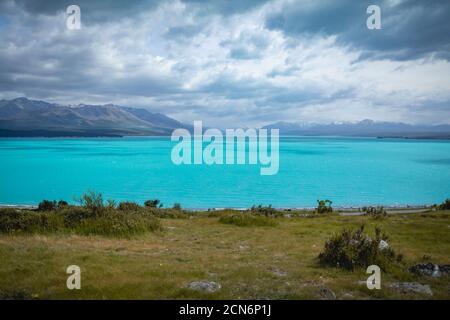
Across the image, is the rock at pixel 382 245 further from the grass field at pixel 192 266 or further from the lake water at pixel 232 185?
the lake water at pixel 232 185

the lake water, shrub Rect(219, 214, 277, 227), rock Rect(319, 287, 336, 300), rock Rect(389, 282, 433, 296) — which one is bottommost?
the lake water

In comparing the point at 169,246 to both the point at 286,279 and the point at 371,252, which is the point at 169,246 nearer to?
the point at 286,279

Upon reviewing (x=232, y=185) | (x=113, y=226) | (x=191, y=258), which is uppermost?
(x=113, y=226)

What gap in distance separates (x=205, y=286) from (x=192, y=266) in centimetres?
282

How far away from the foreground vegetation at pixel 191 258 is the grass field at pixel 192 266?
33 millimetres

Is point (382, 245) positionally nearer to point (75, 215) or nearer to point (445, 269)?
point (445, 269)

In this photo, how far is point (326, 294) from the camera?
1025 centimetres

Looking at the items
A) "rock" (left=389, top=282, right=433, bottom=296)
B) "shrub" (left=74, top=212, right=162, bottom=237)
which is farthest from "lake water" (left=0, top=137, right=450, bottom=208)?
"rock" (left=389, top=282, right=433, bottom=296)

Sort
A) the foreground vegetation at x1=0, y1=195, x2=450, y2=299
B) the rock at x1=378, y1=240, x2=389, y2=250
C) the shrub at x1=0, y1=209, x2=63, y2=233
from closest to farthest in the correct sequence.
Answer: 1. the foreground vegetation at x1=0, y1=195, x2=450, y2=299
2. the rock at x1=378, y1=240, x2=389, y2=250
3. the shrub at x1=0, y1=209, x2=63, y2=233

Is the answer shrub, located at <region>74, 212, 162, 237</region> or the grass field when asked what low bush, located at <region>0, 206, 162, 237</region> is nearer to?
shrub, located at <region>74, 212, 162, 237</region>

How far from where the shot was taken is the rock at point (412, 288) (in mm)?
10550

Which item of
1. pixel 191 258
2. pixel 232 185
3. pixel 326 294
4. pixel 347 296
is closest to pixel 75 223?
pixel 191 258

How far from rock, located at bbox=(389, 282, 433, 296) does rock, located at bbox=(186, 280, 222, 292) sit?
5456 millimetres

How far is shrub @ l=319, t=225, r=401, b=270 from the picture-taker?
1335 cm
